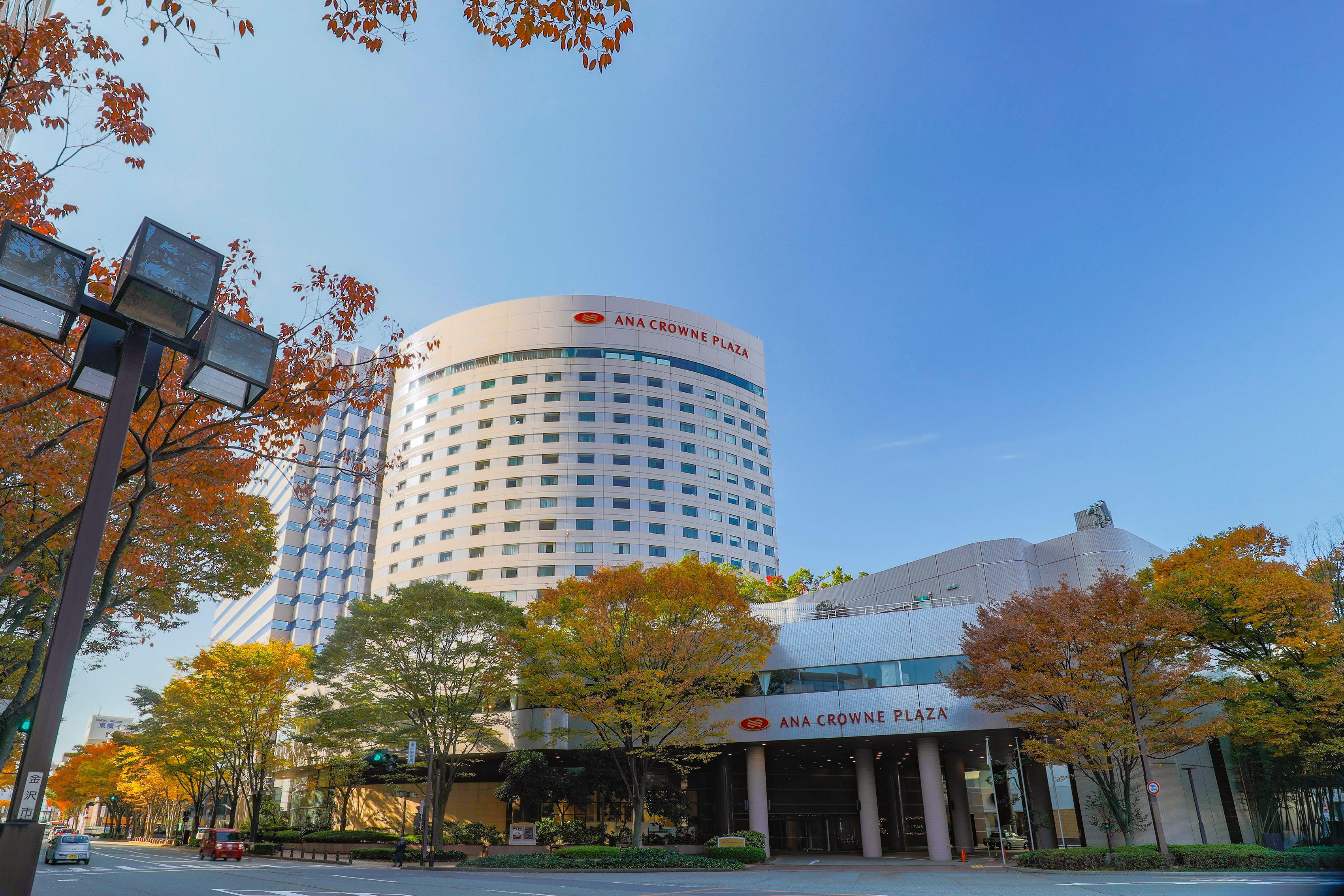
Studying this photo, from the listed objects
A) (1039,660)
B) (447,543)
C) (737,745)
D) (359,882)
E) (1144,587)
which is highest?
(447,543)

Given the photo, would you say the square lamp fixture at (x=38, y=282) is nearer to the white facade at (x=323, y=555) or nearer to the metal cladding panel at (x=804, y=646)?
the metal cladding panel at (x=804, y=646)

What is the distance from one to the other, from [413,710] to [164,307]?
119 ft

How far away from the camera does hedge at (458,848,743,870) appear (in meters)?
31.5

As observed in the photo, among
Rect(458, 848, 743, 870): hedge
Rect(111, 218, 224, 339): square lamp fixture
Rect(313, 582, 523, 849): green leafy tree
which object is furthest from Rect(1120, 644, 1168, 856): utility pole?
Rect(111, 218, 224, 339): square lamp fixture

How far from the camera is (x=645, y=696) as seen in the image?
32.8 meters

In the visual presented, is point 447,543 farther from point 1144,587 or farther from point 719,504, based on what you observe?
point 1144,587

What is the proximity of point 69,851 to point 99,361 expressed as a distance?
42.0 meters

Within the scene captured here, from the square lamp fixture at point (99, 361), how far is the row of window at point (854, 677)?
115ft

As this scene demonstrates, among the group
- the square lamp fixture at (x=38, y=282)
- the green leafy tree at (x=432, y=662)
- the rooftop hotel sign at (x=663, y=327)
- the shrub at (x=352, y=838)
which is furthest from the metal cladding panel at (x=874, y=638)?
the rooftop hotel sign at (x=663, y=327)

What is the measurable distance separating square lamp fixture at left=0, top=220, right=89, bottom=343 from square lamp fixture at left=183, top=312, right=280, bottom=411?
3.44ft

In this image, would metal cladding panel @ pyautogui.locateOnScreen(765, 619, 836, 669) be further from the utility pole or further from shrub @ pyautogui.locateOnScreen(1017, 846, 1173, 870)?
the utility pole

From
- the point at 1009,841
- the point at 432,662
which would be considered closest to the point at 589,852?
the point at 432,662

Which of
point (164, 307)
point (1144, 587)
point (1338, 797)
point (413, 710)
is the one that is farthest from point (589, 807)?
point (164, 307)

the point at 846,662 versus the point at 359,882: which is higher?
the point at 846,662
